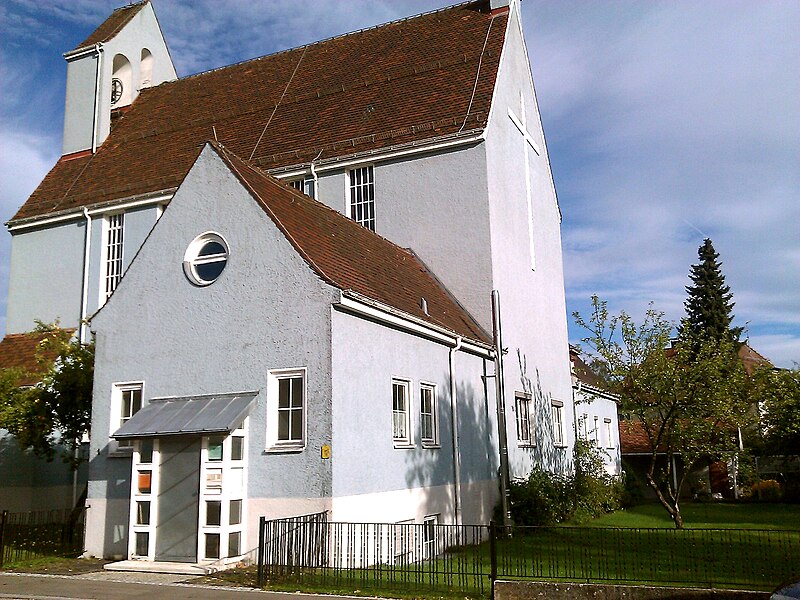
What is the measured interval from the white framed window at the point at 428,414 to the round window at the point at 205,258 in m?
4.81

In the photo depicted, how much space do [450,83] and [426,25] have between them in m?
4.69

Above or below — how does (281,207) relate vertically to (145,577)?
above

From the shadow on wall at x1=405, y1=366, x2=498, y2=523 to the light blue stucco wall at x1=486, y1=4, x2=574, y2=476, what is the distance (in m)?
1.33

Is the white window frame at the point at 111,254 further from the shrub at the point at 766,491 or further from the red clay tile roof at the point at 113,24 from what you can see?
the shrub at the point at 766,491

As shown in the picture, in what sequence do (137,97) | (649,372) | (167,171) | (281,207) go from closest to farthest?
(281,207) < (649,372) < (167,171) < (137,97)

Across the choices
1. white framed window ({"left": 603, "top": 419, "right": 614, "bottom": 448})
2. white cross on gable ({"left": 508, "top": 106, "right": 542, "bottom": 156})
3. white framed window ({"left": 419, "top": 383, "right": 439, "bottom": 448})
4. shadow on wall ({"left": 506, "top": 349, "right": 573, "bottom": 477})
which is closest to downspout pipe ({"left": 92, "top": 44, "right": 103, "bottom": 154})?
white cross on gable ({"left": 508, "top": 106, "right": 542, "bottom": 156})

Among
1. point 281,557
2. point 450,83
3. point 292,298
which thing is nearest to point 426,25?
A: point 450,83

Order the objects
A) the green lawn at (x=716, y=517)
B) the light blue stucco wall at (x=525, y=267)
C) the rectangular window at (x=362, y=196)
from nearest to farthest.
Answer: the light blue stucco wall at (x=525, y=267) → the rectangular window at (x=362, y=196) → the green lawn at (x=716, y=517)

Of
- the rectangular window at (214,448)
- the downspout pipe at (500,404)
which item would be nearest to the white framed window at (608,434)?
the downspout pipe at (500,404)

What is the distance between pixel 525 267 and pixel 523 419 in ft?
14.9

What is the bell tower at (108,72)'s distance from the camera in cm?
2909

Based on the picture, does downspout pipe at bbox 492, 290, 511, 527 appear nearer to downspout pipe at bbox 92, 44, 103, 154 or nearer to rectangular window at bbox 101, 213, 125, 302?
rectangular window at bbox 101, 213, 125, 302

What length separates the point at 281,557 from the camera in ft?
38.7

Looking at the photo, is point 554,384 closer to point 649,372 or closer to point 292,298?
point 649,372
